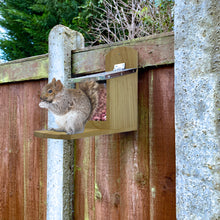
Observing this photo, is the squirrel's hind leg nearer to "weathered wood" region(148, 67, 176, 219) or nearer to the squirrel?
the squirrel

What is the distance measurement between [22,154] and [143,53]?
93cm

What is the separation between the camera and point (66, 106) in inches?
32.5

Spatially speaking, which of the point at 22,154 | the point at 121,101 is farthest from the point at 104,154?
the point at 22,154

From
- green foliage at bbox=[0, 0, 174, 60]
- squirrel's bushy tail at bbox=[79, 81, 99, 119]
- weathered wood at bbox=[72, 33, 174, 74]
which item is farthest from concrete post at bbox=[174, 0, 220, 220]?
green foliage at bbox=[0, 0, 174, 60]

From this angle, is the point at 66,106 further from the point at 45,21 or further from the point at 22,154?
the point at 45,21

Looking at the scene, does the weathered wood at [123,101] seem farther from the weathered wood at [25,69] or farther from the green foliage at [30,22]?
the green foliage at [30,22]

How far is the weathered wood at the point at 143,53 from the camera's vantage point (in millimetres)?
857

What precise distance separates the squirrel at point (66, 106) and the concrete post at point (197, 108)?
1.12 ft

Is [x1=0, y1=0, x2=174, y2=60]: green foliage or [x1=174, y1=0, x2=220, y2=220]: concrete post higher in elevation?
[x1=0, y1=0, x2=174, y2=60]: green foliage

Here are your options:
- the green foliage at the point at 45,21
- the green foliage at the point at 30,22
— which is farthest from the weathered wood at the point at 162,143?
the green foliage at the point at 30,22

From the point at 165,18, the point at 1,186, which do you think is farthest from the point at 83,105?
the point at 165,18

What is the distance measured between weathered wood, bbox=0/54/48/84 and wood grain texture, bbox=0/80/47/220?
0.13 ft

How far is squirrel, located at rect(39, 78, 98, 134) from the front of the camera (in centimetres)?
82

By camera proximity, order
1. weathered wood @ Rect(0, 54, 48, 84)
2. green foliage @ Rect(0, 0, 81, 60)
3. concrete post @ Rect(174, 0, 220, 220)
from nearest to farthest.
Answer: concrete post @ Rect(174, 0, 220, 220) < weathered wood @ Rect(0, 54, 48, 84) < green foliage @ Rect(0, 0, 81, 60)
